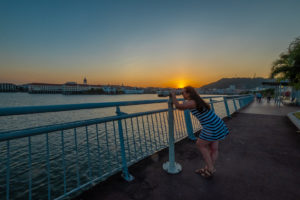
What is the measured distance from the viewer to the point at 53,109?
59.8 inches

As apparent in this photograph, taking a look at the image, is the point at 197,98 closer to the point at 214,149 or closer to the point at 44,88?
the point at 214,149

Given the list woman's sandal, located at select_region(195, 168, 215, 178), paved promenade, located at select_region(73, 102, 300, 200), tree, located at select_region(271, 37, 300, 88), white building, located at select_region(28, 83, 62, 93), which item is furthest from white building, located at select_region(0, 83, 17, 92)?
tree, located at select_region(271, 37, 300, 88)

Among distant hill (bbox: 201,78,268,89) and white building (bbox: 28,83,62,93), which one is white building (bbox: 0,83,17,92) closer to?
white building (bbox: 28,83,62,93)

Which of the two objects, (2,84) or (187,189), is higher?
(2,84)

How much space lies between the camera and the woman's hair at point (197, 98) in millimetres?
2156

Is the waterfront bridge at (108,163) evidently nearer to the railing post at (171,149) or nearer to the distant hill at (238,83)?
the railing post at (171,149)

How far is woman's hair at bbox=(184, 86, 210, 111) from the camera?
2.16 m

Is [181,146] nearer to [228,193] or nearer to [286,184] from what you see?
[228,193]

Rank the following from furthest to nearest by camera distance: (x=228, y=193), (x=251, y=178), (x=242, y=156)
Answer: (x=242, y=156) < (x=251, y=178) < (x=228, y=193)

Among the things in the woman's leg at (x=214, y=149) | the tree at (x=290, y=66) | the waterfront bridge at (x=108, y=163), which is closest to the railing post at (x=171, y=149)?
the waterfront bridge at (x=108, y=163)

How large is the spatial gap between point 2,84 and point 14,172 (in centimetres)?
18908

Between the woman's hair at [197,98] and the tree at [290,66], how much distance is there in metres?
10.7

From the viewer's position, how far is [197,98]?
218 cm

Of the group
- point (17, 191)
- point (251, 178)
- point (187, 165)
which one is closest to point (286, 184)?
point (251, 178)
